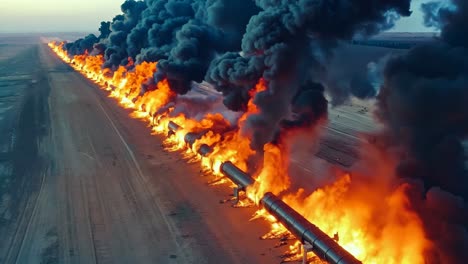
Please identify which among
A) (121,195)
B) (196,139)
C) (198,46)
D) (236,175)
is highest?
(198,46)

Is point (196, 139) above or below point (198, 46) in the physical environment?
below

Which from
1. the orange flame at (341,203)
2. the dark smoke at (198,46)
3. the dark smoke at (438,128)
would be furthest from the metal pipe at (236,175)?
the dark smoke at (198,46)

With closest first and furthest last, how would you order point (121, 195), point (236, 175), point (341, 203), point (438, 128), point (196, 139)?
1. point (438, 128)
2. point (341, 203)
3. point (236, 175)
4. point (121, 195)
5. point (196, 139)

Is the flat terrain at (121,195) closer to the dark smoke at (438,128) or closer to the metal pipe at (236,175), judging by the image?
the metal pipe at (236,175)

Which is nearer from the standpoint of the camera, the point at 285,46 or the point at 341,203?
the point at 341,203

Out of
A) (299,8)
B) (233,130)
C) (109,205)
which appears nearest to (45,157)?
Result: (109,205)

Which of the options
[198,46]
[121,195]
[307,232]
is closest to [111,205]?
[121,195]

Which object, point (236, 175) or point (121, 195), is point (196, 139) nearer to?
point (236, 175)

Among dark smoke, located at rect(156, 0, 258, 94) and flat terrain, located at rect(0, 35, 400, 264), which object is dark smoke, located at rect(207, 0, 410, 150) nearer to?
flat terrain, located at rect(0, 35, 400, 264)
